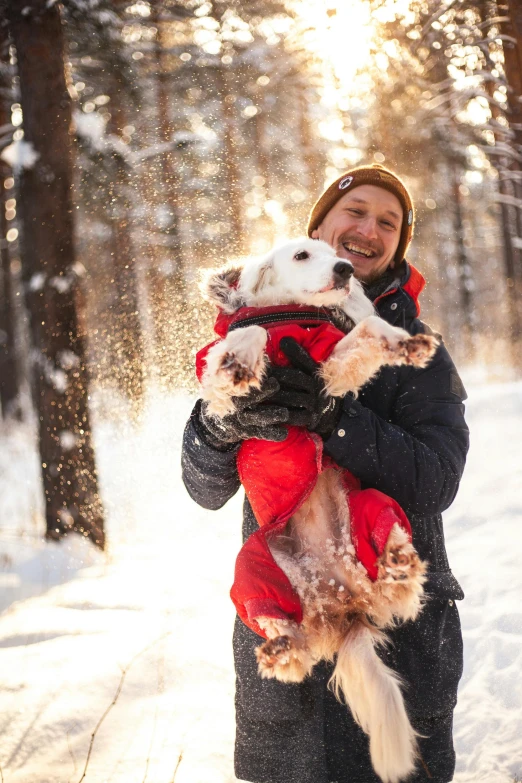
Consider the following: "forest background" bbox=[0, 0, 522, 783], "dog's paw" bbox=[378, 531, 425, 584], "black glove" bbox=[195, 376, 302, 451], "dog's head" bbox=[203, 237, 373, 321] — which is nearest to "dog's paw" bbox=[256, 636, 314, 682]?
"dog's paw" bbox=[378, 531, 425, 584]

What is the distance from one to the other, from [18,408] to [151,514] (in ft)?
27.3

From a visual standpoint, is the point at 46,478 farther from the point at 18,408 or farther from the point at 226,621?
the point at 18,408

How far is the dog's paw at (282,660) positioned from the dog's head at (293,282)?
49.2 inches

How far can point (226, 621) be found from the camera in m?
4.55

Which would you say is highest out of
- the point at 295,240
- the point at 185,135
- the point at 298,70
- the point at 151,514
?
the point at 298,70

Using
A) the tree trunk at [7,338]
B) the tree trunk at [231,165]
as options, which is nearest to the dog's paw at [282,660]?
the tree trunk at [231,165]

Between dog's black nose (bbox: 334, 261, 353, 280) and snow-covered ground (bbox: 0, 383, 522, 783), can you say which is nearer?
dog's black nose (bbox: 334, 261, 353, 280)

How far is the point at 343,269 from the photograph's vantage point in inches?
88.2

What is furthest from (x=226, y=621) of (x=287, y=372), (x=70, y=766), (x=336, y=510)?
(x=287, y=372)

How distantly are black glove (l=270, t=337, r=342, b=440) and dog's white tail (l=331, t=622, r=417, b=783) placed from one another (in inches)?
28.8

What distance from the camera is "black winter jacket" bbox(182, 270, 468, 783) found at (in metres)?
2.01

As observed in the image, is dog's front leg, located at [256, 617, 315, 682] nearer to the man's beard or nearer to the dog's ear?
the dog's ear

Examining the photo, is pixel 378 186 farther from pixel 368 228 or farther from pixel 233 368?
pixel 233 368

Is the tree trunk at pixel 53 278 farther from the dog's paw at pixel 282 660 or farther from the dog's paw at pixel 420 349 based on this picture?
the dog's paw at pixel 420 349
